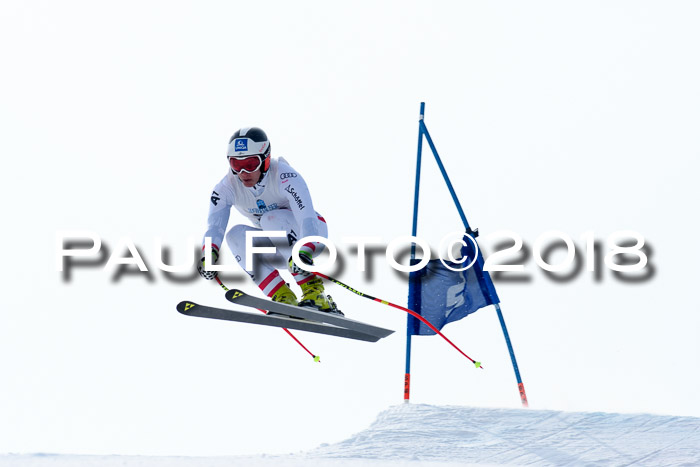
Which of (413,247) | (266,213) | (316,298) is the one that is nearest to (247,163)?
(266,213)

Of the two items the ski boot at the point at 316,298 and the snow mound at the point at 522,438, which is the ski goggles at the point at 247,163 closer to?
the ski boot at the point at 316,298

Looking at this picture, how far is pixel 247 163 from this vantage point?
8.74 m

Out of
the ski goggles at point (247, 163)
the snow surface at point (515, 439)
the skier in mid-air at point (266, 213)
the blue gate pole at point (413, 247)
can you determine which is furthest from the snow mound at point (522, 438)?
the ski goggles at point (247, 163)

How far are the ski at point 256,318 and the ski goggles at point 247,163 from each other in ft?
4.33

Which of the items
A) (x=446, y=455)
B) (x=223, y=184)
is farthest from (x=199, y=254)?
(x=446, y=455)

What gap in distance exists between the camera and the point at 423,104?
41.8 feet

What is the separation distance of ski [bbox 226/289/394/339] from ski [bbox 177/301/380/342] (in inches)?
4.6

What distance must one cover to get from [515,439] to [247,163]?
3.78m

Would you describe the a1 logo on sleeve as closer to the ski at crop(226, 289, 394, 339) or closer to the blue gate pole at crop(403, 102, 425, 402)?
the ski at crop(226, 289, 394, 339)

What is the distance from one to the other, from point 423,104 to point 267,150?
440cm

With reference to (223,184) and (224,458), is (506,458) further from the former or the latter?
(223,184)

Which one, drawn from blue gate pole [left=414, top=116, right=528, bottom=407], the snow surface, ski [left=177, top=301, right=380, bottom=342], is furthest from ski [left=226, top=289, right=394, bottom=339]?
blue gate pole [left=414, top=116, right=528, bottom=407]

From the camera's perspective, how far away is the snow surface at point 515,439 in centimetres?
854

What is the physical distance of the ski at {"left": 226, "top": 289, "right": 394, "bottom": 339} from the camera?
326 inches
